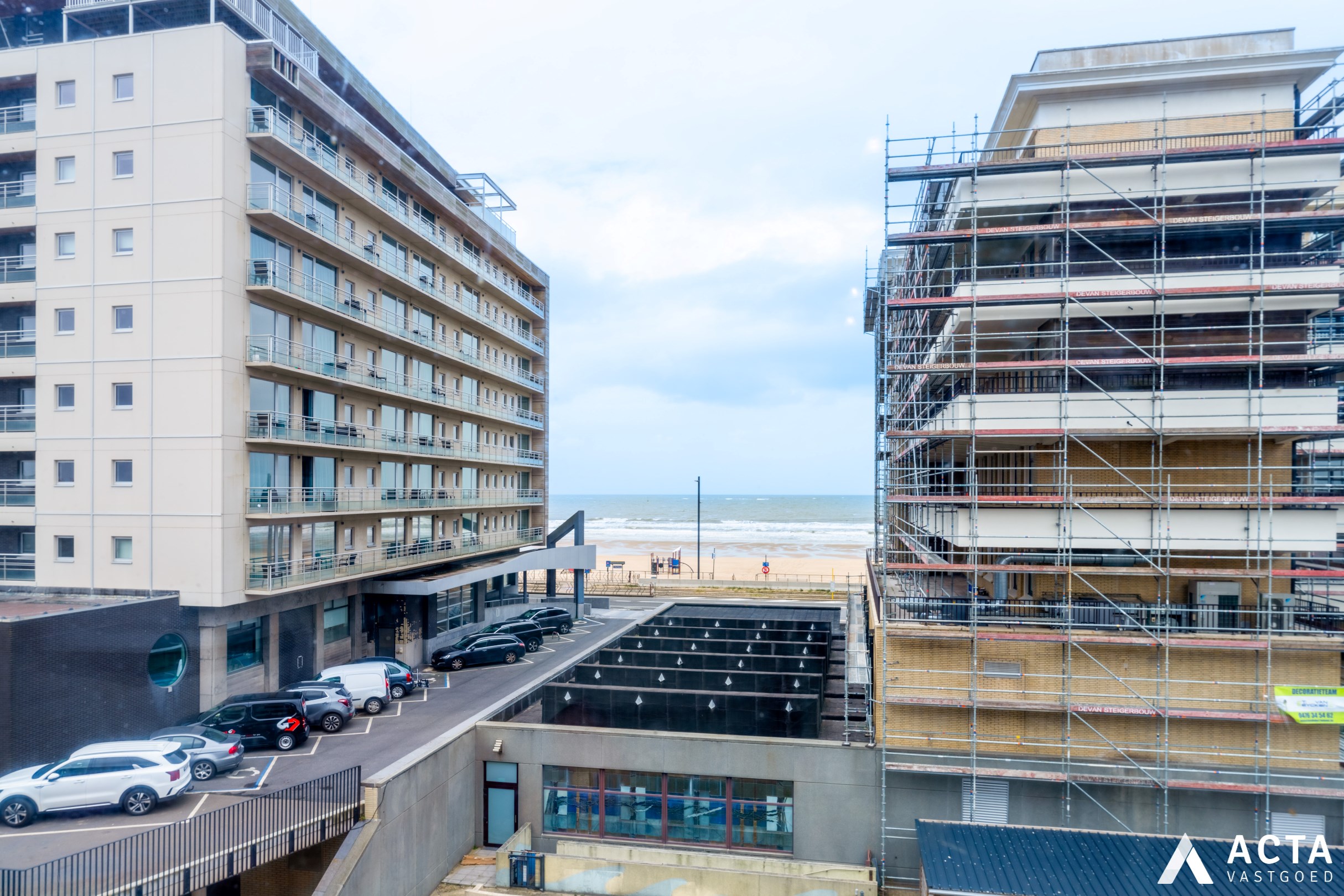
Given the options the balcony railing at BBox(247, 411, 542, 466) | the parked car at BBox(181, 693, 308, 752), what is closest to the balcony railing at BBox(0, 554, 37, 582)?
the balcony railing at BBox(247, 411, 542, 466)

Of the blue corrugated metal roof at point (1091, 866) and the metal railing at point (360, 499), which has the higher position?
the metal railing at point (360, 499)

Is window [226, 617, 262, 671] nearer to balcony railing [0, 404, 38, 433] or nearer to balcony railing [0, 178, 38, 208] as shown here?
balcony railing [0, 404, 38, 433]

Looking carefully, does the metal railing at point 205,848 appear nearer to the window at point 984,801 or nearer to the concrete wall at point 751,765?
the concrete wall at point 751,765

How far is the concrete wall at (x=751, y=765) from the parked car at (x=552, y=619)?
720 inches

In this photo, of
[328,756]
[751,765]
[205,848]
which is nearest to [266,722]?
[328,756]

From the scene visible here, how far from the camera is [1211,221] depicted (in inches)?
675

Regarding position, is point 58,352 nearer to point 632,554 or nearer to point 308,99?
point 308,99

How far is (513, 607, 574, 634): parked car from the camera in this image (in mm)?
38000

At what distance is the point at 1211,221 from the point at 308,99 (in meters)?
26.3

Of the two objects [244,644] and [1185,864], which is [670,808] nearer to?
[1185,864]

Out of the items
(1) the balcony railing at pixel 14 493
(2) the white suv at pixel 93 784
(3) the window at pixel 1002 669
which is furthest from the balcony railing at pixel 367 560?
(3) the window at pixel 1002 669

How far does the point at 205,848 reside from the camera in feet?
45.2

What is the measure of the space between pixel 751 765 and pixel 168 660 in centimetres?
1664

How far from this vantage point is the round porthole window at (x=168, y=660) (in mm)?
21156
